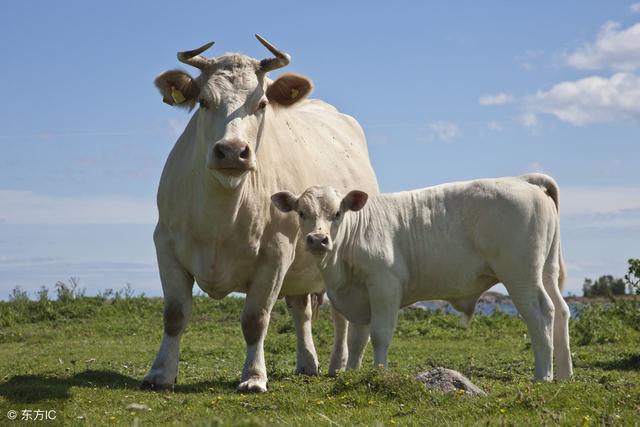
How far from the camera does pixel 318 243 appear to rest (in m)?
9.81

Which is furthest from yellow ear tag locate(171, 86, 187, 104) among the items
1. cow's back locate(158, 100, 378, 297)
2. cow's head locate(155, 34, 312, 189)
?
cow's back locate(158, 100, 378, 297)

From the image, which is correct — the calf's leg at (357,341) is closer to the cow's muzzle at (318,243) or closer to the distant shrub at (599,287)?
the cow's muzzle at (318,243)

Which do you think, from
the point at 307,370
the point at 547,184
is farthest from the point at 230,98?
the point at 307,370

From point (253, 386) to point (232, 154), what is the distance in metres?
2.57

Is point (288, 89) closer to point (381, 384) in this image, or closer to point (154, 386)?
point (154, 386)

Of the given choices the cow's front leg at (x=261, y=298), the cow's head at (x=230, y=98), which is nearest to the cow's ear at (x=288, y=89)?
the cow's head at (x=230, y=98)

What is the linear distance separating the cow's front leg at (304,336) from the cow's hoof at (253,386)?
87.6 inches

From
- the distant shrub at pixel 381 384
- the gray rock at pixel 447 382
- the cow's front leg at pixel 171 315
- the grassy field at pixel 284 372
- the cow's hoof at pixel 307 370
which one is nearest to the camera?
the grassy field at pixel 284 372

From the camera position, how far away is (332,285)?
35.2 ft

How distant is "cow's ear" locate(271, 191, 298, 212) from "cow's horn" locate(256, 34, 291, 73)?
55.7 inches

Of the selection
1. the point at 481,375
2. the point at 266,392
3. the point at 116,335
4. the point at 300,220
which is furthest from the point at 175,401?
the point at 116,335

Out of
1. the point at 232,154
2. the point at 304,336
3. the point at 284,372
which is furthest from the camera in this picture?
the point at 304,336

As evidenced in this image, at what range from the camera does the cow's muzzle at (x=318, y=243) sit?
32.2 ft

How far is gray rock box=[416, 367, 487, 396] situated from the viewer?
9148mm
